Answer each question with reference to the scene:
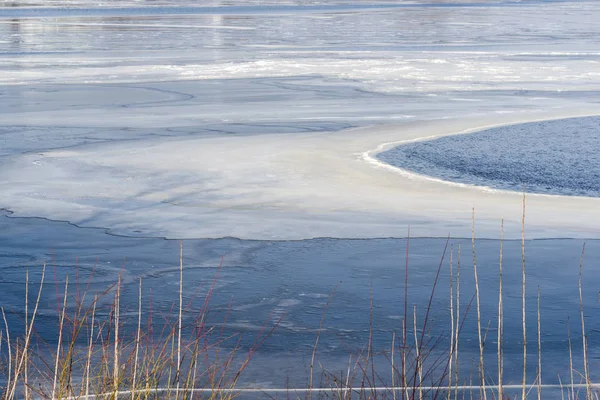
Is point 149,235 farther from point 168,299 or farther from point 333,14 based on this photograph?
point 333,14

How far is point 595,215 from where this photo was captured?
835 centimetres

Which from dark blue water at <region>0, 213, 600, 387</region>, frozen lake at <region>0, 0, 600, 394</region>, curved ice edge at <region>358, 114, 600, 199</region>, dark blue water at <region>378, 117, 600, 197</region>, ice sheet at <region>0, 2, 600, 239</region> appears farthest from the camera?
dark blue water at <region>378, 117, 600, 197</region>

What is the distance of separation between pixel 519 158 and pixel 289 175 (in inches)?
98.2

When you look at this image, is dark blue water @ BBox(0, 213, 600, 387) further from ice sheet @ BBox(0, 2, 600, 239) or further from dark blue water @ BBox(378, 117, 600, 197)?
dark blue water @ BBox(378, 117, 600, 197)

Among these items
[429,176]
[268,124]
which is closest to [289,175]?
[429,176]

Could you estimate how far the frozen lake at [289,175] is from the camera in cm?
663

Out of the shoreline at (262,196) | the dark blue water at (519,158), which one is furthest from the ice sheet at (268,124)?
the dark blue water at (519,158)

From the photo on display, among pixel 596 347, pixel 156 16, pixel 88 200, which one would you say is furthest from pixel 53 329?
pixel 156 16

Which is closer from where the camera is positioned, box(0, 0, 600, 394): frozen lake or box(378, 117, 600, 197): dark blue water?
box(0, 0, 600, 394): frozen lake

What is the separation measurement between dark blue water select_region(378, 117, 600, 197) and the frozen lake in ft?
0.20

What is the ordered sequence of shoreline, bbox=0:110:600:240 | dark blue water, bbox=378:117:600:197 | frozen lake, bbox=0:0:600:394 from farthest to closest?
1. dark blue water, bbox=378:117:600:197
2. shoreline, bbox=0:110:600:240
3. frozen lake, bbox=0:0:600:394

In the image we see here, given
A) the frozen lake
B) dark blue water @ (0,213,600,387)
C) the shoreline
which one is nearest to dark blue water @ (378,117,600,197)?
the frozen lake

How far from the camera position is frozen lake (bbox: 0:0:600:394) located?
6.63m

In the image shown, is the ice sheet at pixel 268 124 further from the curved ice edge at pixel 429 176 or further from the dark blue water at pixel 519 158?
the dark blue water at pixel 519 158
